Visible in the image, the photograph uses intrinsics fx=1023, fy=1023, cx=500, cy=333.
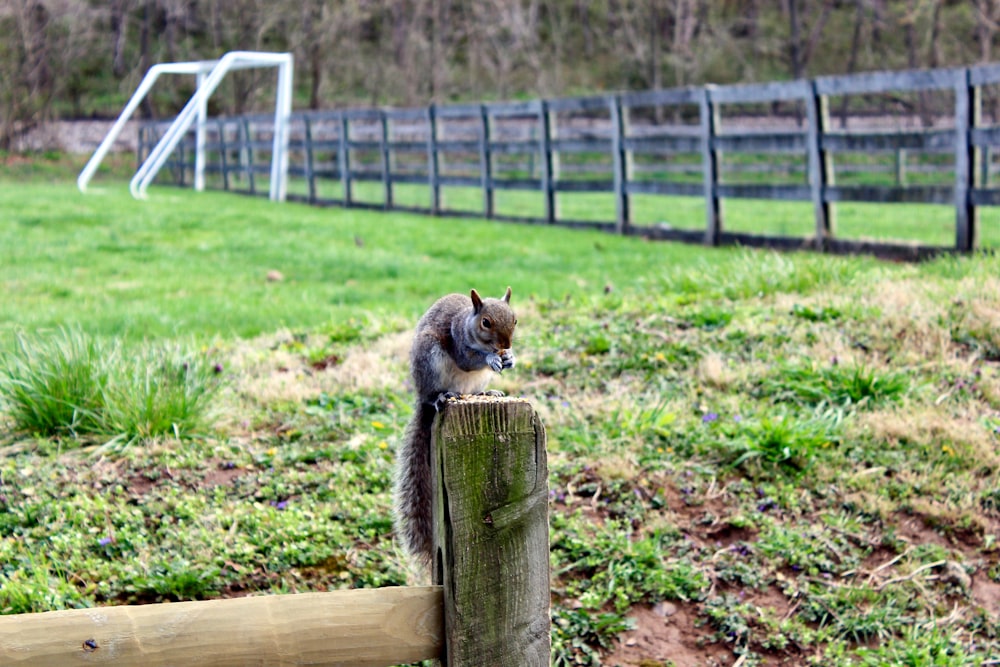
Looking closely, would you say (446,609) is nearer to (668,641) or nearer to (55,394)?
(668,641)

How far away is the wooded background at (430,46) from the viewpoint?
27531 mm

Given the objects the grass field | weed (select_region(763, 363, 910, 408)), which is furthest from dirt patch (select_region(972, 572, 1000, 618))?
weed (select_region(763, 363, 910, 408))

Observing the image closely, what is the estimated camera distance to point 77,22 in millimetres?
28688

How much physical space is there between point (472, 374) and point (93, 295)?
235 inches

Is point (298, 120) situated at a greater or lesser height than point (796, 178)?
greater

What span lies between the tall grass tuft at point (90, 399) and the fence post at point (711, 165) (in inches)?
304

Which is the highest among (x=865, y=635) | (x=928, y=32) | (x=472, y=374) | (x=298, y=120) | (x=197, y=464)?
(x=928, y=32)

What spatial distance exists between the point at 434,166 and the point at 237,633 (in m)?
14.0

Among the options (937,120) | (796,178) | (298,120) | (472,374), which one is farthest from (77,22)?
(472,374)

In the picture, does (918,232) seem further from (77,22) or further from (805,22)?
(805,22)

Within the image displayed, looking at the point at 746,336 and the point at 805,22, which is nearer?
the point at 746,336

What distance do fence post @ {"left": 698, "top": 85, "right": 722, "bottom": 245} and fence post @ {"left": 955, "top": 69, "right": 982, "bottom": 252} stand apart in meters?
2.90

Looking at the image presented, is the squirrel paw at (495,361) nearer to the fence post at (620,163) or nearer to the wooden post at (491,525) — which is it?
the wooden post at (491,525)

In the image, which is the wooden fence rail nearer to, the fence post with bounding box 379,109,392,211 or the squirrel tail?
the squirrel tail
